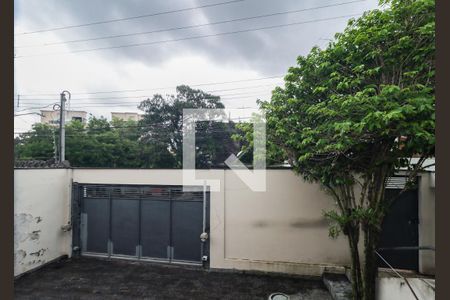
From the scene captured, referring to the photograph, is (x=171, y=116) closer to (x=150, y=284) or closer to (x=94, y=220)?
(x=94, y=220)

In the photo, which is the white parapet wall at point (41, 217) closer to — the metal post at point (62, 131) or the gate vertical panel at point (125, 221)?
the gate vertical panel at point (125, 221)

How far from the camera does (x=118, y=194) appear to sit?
5902mm

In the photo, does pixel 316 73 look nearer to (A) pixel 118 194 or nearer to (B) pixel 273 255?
(B) pixel 273 255

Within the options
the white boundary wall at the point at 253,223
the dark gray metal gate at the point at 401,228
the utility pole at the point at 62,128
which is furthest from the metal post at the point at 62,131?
the dark gray metal gate at the point at 401,228

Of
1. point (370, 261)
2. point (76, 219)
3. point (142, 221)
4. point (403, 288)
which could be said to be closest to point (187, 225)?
point (142, 221)

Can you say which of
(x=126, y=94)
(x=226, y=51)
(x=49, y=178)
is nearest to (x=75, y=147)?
(x=126, y=94)

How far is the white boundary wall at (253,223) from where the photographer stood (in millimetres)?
4902

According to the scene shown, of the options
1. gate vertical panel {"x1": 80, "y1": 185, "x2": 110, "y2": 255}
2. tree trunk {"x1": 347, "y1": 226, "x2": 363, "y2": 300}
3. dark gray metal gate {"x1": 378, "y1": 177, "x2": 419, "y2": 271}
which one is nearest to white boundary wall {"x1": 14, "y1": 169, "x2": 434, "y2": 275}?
dark gray metal gate {"x1": 378, "y1": 177, "x2": 419, "y2": 271}

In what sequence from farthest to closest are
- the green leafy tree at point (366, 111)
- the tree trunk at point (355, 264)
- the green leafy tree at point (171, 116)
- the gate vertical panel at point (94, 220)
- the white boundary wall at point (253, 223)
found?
1. the green leafy tree at point (171, 116)
2. the gate vertical panel at point (94, 220)
3. the white boundary wall at point (253, 223)
4. the tree trunk at point (355, 264)
5. the green leafy tree at point (366, 111)

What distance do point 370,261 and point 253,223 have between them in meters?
2.30

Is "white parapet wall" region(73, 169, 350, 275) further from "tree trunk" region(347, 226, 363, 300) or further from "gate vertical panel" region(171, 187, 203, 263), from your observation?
"tree trunk" region(347, 226, 363, 300)

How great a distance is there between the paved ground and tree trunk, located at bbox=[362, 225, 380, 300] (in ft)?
3.10

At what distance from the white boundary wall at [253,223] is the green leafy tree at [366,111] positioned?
867mm

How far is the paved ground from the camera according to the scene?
4.27 metres
